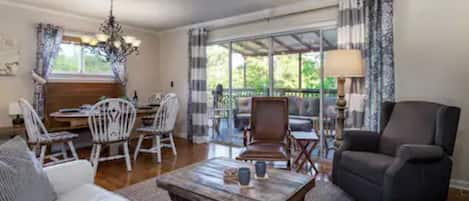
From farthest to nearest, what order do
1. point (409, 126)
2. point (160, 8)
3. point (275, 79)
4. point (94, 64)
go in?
1. point (94, 64)
2. point (275, 79)
3. point (160, 8)
4. point (409, 126)

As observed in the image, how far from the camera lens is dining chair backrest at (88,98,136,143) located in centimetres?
341

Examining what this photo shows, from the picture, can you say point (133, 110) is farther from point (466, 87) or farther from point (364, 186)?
point (466, 87)

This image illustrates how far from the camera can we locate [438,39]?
3.06 metres

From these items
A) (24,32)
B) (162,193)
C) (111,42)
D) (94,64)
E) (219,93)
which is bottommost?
(162,193)

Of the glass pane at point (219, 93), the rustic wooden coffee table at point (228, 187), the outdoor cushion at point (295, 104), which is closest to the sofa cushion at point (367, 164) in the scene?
the rustic wooden coffee table at point (228, 187)

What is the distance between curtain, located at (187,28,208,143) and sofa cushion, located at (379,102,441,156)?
3.36 meters

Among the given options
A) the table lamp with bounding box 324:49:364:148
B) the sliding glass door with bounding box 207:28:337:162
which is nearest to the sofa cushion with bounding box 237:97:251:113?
the sliding glass door with bounding box 207:28:337:162

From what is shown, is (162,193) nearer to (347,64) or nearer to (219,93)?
(347,64)

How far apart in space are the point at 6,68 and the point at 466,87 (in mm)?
5870

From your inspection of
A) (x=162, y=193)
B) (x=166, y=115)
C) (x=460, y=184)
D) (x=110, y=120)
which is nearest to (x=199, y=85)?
(x=166, y=115)

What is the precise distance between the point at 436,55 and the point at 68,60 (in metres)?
5.40

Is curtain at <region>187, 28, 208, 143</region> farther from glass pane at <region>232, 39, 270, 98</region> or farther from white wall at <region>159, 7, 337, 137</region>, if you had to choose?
glass pane at <region>232, 39, 270, 98</region>

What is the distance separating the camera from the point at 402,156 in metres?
2.24

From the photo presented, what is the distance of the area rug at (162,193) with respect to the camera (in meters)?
Answer: 2.71
